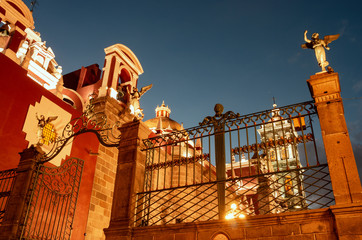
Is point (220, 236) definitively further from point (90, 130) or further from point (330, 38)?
point (90, 130)

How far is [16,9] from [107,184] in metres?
9.75

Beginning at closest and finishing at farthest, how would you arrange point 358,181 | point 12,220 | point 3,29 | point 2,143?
point 358,181 < point 12,220 < point 2,143 < point 3,29

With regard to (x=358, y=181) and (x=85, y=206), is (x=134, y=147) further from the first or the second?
(x=85, y=206)

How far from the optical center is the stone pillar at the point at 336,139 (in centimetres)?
447

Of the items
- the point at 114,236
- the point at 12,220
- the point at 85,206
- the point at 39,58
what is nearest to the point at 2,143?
the point at 12,220

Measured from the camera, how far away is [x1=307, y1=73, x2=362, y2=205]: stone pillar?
4473 millimetres

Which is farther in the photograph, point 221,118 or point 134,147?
point 134,147

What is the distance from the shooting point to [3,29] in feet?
42.4

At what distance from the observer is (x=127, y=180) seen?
650cm

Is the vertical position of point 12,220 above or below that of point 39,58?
below

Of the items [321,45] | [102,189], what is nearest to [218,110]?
[321,45]

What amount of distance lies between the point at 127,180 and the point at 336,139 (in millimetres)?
4159

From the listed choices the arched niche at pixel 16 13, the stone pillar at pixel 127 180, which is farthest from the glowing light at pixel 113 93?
the stone pillar at pixel 127 180

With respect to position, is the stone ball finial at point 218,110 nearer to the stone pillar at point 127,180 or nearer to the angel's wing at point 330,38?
the stone pillar at point 127,180
